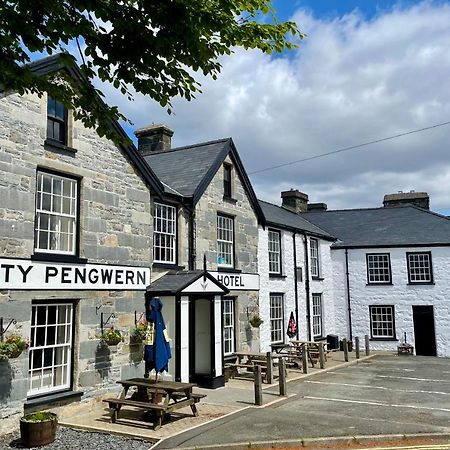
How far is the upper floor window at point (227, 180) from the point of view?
744 inches

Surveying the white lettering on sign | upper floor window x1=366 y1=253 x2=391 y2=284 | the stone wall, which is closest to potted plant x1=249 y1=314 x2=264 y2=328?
the white lettering on sign

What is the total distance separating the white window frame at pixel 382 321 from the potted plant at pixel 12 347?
20.4m

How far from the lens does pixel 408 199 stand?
32469 millimetres

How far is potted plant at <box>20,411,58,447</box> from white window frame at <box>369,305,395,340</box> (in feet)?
67.1

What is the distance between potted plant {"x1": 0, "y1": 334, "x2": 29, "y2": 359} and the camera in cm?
979

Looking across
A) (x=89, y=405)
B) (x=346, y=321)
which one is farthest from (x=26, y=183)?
(x=346, y=321)

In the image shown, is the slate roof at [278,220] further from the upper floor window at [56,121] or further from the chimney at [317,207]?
the upper floor window at [56,121]

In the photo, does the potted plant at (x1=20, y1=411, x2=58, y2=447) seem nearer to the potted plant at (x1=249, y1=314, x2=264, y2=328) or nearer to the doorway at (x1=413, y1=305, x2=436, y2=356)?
the potted plant at (x1=249, y1=314, x2=264, y2=328)

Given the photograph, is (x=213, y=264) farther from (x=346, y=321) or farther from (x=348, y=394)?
(x=346, y=321)

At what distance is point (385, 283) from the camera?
86.5 feet

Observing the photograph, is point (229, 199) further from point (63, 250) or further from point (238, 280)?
point (63, 250)

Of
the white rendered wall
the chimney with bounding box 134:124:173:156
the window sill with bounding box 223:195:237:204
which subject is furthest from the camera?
the white rendered wall

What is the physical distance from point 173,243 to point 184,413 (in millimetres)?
5946

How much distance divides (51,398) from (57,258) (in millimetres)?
3100
